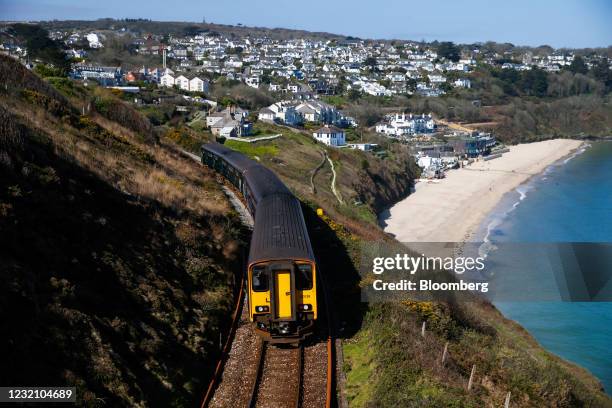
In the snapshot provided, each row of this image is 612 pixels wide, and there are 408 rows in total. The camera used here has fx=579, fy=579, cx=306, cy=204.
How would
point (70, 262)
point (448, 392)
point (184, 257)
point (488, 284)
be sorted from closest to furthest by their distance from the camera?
point (448, 392)
point (70, 262)
point (184, 257)
point (488, 284)

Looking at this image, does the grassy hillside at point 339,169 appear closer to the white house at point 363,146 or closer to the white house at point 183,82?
the white house at point 363,146

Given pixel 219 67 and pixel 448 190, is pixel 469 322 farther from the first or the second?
A: pixel 219 67

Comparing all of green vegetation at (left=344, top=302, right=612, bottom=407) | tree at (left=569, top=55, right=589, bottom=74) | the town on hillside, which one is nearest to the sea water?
green vegetation at (left=344, top=302, right=612, bottom=407)

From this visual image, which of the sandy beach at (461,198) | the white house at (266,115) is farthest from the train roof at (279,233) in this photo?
the white house at (266,115)

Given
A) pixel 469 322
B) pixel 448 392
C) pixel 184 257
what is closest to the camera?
pixel 448 392

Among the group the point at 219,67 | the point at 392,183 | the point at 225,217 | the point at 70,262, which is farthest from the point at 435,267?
the point at 219,67

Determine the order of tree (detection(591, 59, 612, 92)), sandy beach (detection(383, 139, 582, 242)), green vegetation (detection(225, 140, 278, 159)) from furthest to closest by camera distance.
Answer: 1. tree (detection(591, 59, 612, 92))
2. green vegetation (detection(225, 140, 278, 159))
3. sandy beach (detection(383, 139, 582, 242))

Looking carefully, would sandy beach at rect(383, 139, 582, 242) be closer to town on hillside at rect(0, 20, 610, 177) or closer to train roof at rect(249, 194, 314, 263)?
town on hillside at rect(0, 20, 610, 177)
